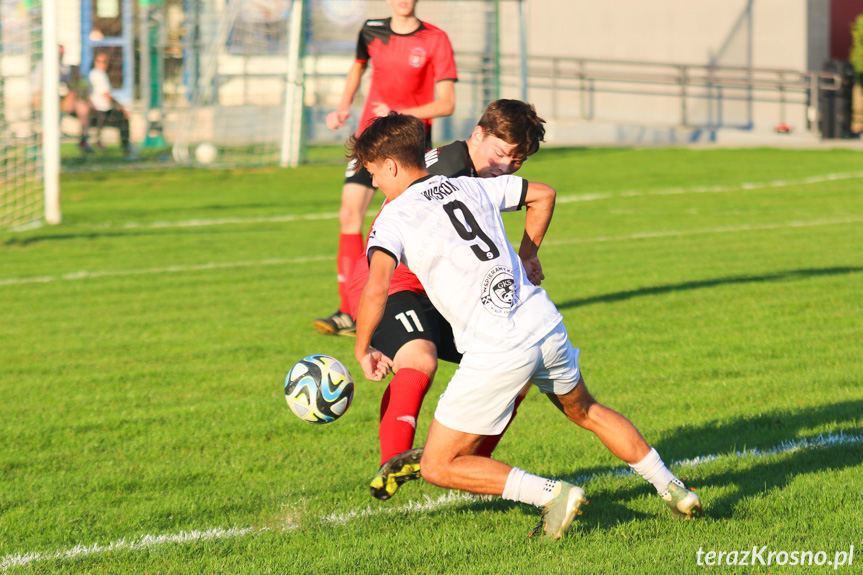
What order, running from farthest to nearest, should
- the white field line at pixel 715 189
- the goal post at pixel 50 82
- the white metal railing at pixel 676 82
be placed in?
the white metal railing at pixel 676 82 < the white field line at pixel 715 189 < the goal post at pixel 50 82

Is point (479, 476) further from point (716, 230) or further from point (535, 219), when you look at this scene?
point (716, 230)

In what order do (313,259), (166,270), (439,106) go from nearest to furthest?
(439,106), (166,270), (313,259)

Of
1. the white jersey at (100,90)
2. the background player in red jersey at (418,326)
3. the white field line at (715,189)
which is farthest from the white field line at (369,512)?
the white jersey at (100,90)

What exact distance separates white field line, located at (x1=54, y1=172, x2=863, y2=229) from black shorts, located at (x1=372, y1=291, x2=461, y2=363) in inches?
391

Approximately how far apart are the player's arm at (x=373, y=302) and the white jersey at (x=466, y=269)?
0.04 meters

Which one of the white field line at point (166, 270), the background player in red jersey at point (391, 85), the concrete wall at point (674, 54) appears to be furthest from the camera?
the concrete wall at point (674, 54)

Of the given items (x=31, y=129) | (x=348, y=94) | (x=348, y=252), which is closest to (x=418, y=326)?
(x=348, y=252)

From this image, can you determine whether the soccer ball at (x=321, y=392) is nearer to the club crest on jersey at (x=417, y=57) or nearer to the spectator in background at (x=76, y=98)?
the club crest on jersey at (x=417, y=57)

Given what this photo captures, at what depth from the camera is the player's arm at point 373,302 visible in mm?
3568

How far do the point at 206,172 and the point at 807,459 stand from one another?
17832 millimetres

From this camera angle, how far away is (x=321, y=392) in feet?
13.7

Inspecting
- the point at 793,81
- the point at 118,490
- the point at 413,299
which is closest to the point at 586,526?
the point at 413,299

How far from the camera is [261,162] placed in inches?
859

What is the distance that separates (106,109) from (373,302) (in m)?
18.8
